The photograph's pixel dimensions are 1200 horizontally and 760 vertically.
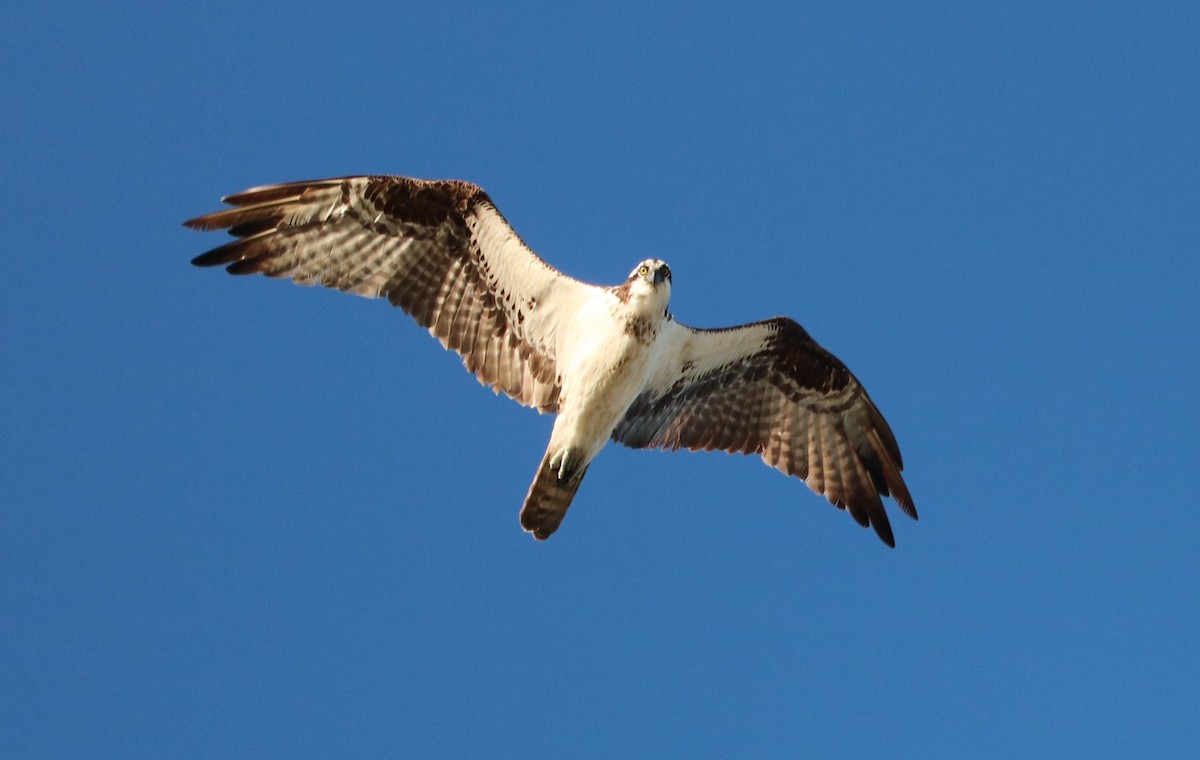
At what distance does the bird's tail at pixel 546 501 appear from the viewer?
43.7ft

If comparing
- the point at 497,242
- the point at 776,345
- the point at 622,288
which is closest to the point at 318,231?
the point at 497,242

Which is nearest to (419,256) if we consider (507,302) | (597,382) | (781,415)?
(507,302)

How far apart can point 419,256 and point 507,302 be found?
89cm

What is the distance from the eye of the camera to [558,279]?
13.5 meters

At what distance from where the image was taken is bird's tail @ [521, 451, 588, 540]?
524 inches

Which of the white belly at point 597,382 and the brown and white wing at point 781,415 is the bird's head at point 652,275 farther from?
the brown and white wing at point 781,415

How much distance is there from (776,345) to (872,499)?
1.85m

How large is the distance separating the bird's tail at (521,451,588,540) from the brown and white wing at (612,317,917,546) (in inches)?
44.1

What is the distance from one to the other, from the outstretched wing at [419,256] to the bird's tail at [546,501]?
67 centimetres

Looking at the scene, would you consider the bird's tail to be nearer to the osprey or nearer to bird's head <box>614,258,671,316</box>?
the osprey

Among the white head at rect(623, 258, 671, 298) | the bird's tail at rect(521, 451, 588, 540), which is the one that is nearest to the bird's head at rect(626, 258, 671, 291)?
the white head at rect(623, 258, 671, 298)

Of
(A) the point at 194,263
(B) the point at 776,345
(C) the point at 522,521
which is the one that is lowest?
(C) the point at 522,521

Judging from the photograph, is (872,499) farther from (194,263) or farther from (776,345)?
(194,263)

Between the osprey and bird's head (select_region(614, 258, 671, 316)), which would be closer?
bird's head (select_region(614, 258, 671, 316))
